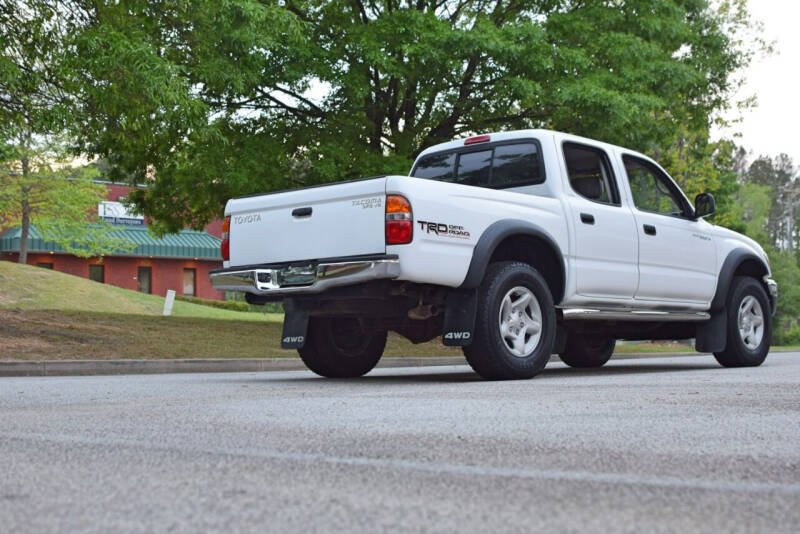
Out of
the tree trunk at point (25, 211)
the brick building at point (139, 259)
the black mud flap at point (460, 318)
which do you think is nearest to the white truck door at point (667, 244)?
the black mud flap at point (460, 318)

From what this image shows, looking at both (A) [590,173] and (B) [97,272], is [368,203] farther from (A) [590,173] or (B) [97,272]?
(B) [97,272]

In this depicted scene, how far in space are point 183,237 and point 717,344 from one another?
46448 mm

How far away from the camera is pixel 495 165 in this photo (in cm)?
971

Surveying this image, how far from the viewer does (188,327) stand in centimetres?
1812

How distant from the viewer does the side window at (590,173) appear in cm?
974

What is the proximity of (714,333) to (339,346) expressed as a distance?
4.35m

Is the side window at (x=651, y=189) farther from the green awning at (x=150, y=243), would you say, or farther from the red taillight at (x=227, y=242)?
the green awning at (x=150, y=243)

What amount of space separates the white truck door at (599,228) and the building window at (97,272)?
47.1 m

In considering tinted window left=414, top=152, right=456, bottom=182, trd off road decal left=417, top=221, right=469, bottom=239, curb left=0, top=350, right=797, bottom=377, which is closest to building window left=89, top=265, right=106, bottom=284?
curb left=0, top=350, right=797, bottom=377

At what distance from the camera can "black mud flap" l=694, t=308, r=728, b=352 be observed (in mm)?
11188

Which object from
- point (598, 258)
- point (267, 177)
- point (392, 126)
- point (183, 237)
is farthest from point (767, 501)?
point (183, 237)

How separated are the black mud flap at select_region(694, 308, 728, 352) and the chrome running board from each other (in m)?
0.13

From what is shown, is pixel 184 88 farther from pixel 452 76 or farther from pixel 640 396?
pixel 640 396

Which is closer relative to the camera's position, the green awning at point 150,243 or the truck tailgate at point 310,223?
the truck tailgate at point 310,223
